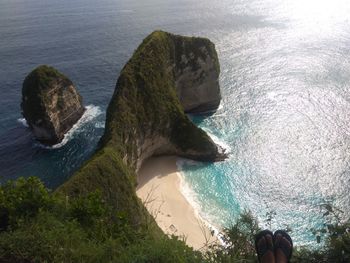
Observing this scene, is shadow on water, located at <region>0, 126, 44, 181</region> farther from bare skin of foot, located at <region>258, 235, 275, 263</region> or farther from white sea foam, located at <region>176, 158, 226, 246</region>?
bare skin of foot, located at <region>258, 235, 275, 263</region>

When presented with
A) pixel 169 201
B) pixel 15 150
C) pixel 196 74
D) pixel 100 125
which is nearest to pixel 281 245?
pixel 169 201

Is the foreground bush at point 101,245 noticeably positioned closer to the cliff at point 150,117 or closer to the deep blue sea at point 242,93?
the deep blue sea at point 242,93

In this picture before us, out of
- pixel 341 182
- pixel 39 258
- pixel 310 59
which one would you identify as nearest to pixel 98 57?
Answer: pixel 310 59

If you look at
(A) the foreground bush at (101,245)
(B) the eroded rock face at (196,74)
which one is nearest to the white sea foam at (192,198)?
(B) the eroded rock face at (196,74)

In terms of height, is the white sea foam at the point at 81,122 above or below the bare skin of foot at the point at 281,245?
below

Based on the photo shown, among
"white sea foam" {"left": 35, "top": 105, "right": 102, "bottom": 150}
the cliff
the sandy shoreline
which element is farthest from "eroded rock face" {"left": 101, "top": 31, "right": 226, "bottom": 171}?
"white sea foam" {"left": 35, "top": 105, "right": 102, "bottom": 150}

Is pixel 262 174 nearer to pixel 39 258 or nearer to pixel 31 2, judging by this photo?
pixel 39 258
